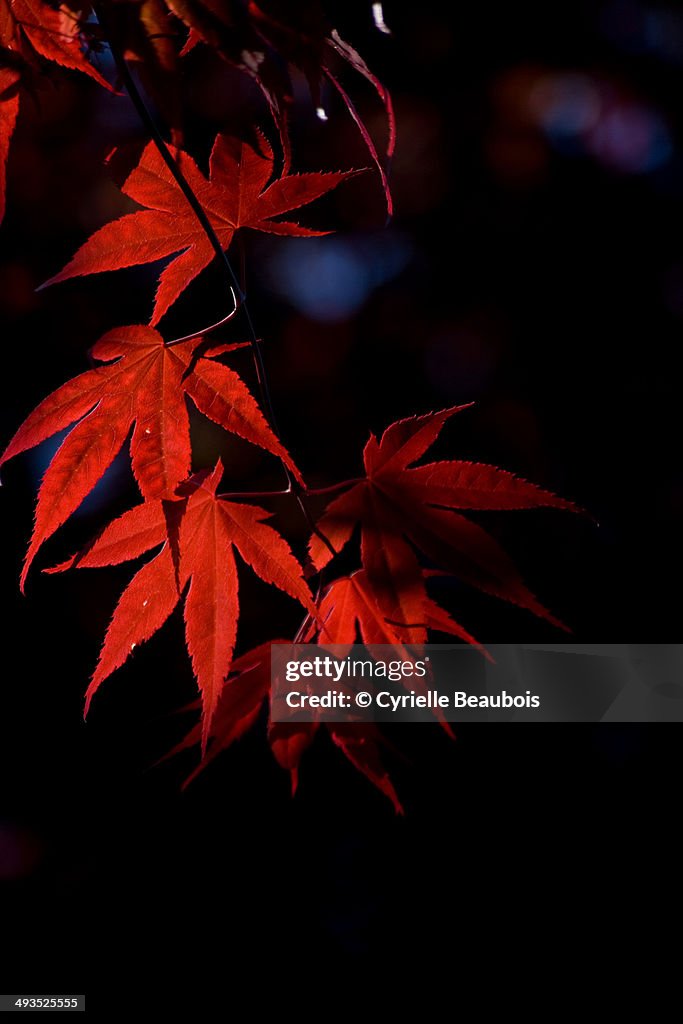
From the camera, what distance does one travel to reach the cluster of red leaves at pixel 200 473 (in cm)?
57

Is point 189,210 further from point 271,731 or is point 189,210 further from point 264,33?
point 271,731

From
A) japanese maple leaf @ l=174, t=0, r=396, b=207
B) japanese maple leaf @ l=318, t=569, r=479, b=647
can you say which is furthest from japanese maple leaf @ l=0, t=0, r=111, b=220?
japanese maple leaf @ l=318, t=569, r=479, b=647

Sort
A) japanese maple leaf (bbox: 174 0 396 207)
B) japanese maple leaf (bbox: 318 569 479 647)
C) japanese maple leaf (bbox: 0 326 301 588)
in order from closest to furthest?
japanese maple leaf (bbox: 174 0 396 207) → japanese maple leaf (bbox: 0 326 301 588) → japanese maple leaf (bbox: 318 569 479 647)

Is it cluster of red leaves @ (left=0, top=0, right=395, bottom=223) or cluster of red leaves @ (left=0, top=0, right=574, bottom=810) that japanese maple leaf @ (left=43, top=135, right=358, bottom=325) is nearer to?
cluster of red leaves @ (left=0, top=0, right=574, bottom=810)

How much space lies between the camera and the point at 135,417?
0.61 meters

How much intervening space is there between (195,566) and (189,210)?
339 millimetres

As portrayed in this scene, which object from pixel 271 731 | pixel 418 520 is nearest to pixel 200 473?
pixel 418 520

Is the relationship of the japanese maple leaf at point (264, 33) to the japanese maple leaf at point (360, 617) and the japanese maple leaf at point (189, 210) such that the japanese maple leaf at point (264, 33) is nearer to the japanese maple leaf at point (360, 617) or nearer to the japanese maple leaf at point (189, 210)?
the japanese maple leaf at point (189, 210)

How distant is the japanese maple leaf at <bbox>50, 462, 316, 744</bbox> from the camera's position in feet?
2.00

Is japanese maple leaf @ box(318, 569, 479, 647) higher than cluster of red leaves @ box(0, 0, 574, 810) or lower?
lower

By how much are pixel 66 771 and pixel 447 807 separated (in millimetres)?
1168

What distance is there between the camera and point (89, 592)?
193 cm

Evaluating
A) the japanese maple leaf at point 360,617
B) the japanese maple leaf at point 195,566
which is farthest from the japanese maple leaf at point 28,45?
the japanese maple leaf at point 360,617

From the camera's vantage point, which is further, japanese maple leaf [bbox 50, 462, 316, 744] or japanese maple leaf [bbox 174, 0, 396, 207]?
japanese maple leaf [bbox 50, 462, 316, 744]
